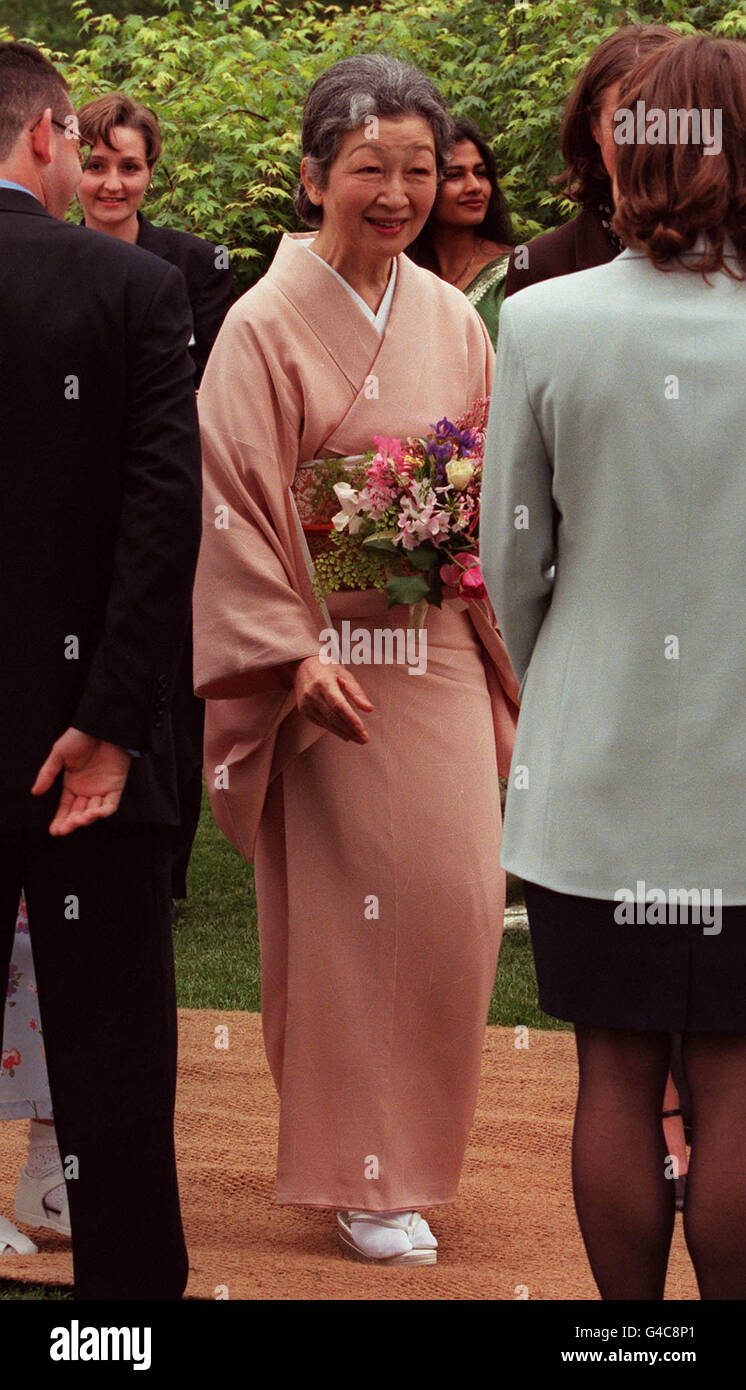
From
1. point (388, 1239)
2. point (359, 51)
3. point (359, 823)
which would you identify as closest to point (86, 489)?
point (359, 823)

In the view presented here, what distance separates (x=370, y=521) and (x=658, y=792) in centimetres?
134

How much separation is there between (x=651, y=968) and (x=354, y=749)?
1.42 metres

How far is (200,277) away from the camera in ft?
22.1

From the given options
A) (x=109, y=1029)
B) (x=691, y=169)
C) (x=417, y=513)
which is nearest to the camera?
(x=691, y=169)

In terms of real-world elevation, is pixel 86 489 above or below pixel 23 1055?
above

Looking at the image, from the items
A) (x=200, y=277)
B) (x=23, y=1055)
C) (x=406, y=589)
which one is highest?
(x=200, y=277)

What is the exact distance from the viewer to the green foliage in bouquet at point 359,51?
870 centimetres

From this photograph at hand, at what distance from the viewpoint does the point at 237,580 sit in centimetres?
406

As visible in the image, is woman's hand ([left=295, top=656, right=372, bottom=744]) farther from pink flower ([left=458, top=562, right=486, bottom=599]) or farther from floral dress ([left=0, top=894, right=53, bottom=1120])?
floral dress ([left=0, top=894, right=53, bottom=1120])

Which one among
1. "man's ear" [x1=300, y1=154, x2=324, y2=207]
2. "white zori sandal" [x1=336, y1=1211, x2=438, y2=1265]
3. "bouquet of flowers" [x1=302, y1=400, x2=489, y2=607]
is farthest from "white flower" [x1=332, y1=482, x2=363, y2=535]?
"white zori sandal" [x1=336, y1=1211, x2=438, y2=1265]

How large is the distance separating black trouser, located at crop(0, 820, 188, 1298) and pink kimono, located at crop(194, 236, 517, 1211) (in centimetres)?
79

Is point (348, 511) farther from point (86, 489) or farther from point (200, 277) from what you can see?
point (200, 277)

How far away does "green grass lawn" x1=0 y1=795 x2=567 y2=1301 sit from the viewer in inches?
244

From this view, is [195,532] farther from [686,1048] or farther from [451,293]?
[451,293]
